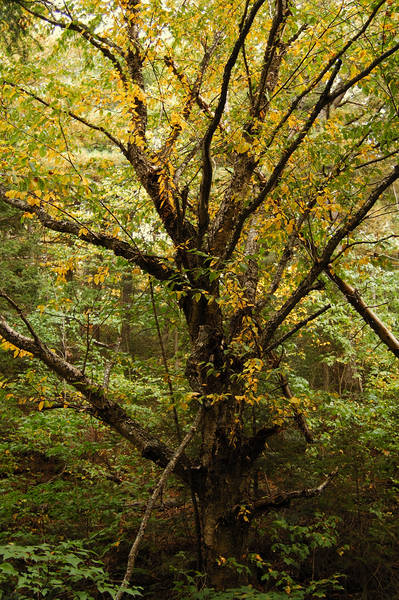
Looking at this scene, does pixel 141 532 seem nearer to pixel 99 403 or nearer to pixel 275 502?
pixel 99 403

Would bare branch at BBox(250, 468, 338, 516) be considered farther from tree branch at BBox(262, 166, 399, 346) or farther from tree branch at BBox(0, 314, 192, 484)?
tree branch at BBox(262, 166, 399, 346)

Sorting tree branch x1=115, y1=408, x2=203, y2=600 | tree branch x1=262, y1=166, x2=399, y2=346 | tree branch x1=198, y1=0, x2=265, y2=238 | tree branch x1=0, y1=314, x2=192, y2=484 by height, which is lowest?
tree branch x1=115, y1=408, x2=203, y2=600

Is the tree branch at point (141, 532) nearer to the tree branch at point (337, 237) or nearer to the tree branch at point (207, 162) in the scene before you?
the tree branch at point (337, 237)

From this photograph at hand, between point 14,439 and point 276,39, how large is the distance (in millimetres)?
6061

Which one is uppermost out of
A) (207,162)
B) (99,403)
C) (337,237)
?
(207,162)

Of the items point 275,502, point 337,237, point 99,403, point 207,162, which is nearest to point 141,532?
point 99,403

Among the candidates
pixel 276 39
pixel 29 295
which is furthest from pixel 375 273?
pixel 29 295

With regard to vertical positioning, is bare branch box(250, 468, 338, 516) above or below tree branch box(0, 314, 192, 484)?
below

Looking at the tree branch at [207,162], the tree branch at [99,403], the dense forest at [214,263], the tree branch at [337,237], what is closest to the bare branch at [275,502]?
the dense forest at [214,263]

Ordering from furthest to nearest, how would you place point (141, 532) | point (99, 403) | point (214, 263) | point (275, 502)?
1. point (275, 502)
2. point (99, 403)
3. point (214, 263)
4. point (141, 532)

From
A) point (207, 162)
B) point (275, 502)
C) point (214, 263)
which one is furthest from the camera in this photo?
point (275, 502)

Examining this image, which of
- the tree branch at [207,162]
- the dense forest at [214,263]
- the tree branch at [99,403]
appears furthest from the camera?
the tree branch at [99,403]

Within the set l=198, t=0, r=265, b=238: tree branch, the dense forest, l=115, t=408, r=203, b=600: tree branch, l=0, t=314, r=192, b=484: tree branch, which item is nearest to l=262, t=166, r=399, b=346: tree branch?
the dense forest

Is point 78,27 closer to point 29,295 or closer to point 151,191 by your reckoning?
point 151,191
